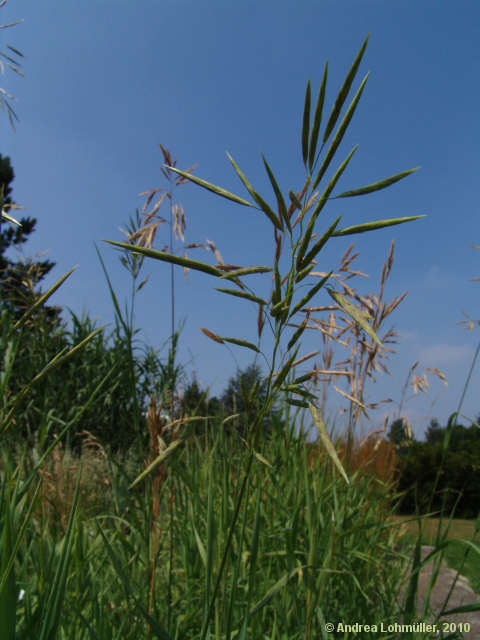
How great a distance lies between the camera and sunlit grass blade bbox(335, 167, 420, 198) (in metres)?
0.59

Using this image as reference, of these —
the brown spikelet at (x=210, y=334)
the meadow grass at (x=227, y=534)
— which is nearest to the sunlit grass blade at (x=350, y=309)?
the meadow grass at (x=227, y=534)

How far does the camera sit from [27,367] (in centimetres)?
669

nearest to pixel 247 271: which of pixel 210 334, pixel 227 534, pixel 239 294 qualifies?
pixel 239 294

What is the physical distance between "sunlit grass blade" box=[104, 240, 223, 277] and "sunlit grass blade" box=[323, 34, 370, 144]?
0.21 meters

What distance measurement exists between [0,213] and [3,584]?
0.50 m

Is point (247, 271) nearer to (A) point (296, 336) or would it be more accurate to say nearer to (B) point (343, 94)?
(A) point (296, 336)

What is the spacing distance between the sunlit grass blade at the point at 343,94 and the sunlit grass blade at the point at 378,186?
0.28ft

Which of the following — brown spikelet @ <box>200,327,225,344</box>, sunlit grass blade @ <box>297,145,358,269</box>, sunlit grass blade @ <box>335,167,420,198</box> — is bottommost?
brown spikelet @ <box>200,327,225,344</box>

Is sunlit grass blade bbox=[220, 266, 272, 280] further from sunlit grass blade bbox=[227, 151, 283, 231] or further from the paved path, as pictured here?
the paved path

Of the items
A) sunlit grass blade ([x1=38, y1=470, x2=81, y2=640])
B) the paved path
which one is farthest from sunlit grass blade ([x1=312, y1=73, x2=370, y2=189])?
the paved path

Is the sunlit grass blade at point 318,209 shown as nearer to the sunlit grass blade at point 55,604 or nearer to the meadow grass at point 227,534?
the meadow grass at point 227,534

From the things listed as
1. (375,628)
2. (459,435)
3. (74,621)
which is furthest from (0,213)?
(459,435)

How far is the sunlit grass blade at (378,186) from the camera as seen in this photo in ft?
1.93

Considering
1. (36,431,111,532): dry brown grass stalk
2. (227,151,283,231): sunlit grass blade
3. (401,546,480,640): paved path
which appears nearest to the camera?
(227,151,283,231): sunlit grass blade
